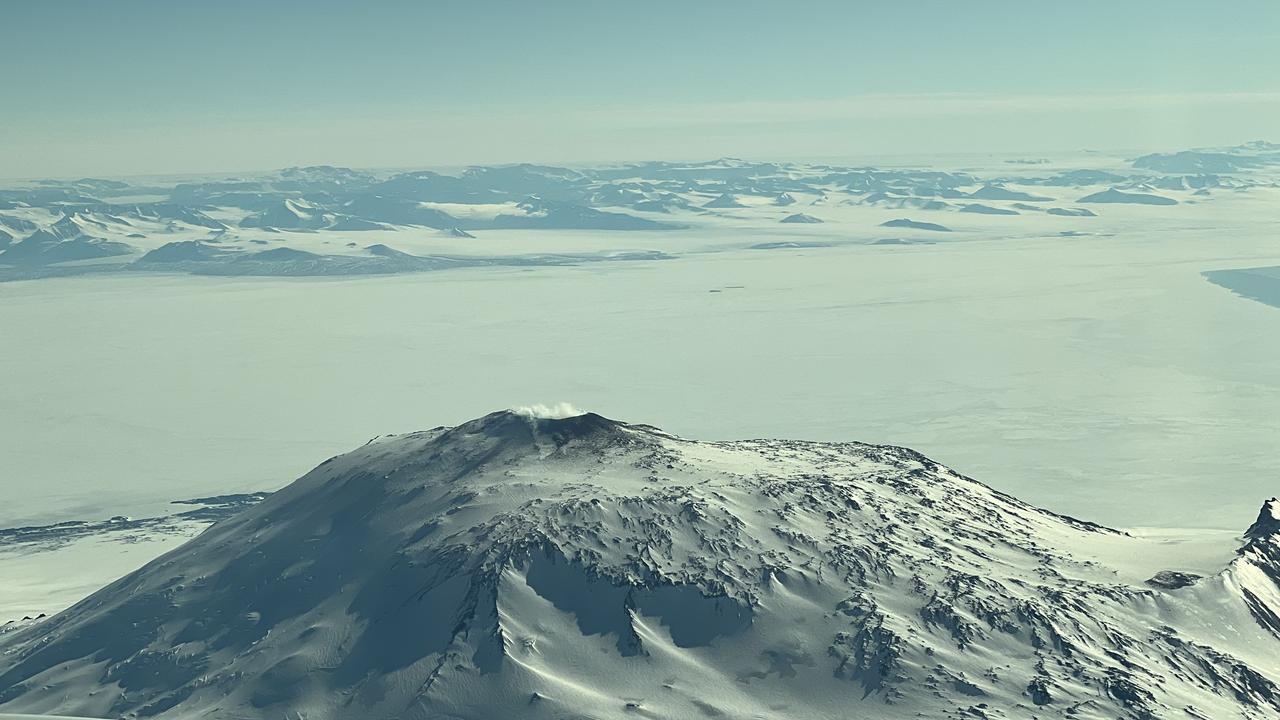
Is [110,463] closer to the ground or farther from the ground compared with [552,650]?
closer to the ground

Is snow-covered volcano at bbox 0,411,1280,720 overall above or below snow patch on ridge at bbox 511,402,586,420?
below

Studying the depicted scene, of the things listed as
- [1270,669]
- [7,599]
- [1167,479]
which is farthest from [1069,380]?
[7,599]

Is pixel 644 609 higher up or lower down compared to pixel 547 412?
lower down

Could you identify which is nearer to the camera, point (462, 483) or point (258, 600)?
point (258, 600)

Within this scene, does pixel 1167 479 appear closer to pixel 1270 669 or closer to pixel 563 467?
pixel 1270 669

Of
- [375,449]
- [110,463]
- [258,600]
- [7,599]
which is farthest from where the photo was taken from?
[110,463]

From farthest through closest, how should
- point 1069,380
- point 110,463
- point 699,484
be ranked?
point 1069,380 < point 110,463 < point 699,484

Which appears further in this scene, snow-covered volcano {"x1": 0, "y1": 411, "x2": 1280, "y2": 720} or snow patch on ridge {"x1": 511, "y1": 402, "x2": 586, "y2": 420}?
snow patch on ridge {"x1": 511, "y1": 402, "x2": 586, "y2": 420}

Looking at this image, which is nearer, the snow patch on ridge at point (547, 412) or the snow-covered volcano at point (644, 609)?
the snow-covered volcano at point (644, 609)
